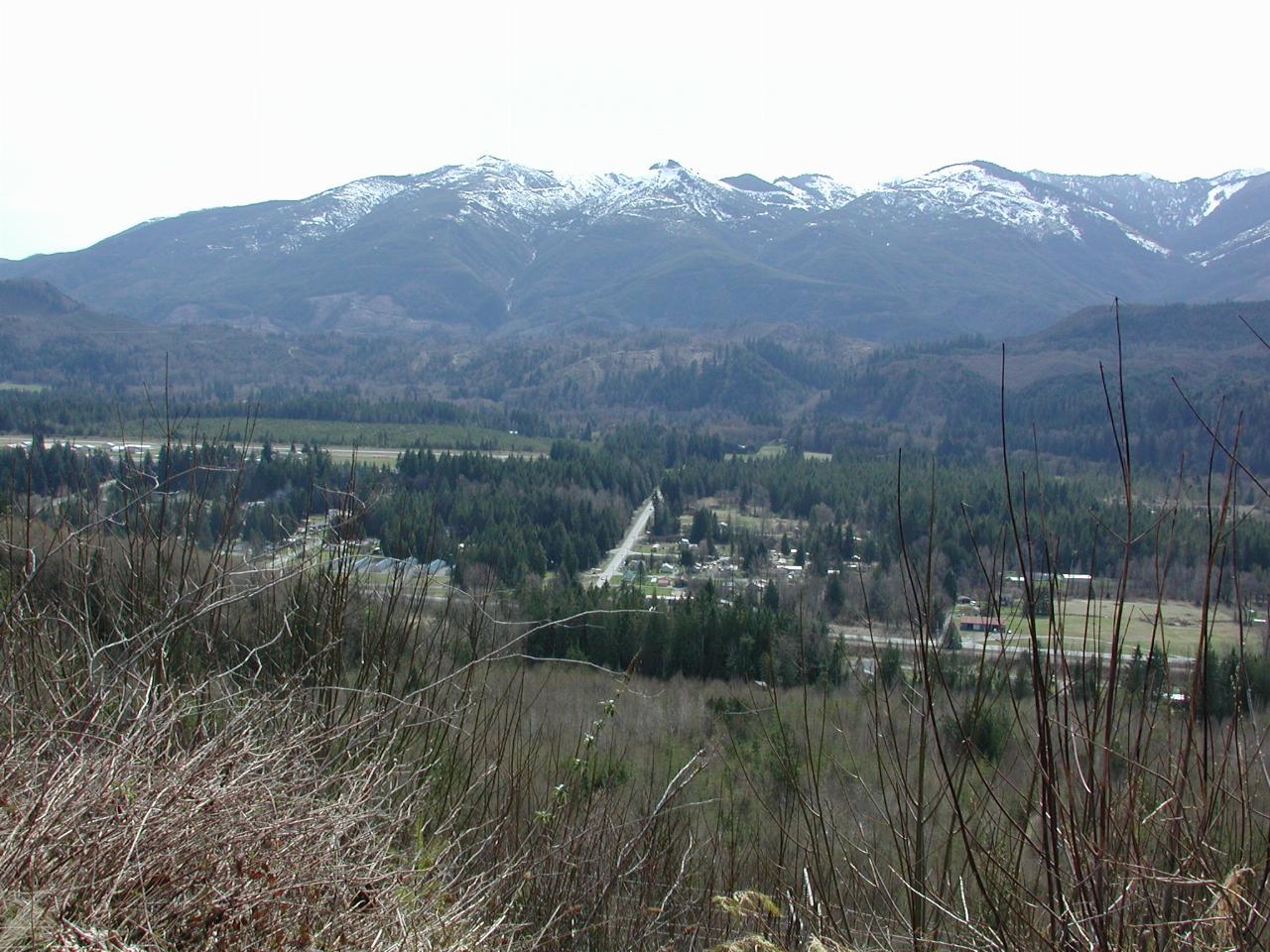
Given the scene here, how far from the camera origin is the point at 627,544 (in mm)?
52031

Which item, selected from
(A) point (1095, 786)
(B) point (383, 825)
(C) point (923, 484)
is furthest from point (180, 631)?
(C) point (923, 484)

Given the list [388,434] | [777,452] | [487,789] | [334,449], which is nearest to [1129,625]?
[487,789]

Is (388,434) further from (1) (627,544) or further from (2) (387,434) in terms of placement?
(1) (627,544)

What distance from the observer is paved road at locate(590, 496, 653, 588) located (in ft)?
141

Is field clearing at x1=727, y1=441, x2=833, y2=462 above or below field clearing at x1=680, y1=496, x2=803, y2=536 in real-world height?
above

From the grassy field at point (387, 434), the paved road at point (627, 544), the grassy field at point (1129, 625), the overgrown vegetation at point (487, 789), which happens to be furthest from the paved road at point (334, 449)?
the overgrown vegetation at point (487, 789)

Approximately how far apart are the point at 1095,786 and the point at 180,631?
4.19 metres

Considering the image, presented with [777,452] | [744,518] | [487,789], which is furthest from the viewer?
[777,452]

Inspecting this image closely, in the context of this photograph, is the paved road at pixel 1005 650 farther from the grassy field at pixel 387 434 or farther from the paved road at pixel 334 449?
the grassy field at pixel 387 434

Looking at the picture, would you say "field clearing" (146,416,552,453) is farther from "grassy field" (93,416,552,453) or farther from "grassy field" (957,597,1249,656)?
"grassy field" (957,597,1249,656)

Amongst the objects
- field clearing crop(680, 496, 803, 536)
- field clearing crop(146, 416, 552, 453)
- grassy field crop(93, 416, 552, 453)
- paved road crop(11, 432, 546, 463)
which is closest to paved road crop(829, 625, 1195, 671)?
field clearing crop(680, 496, 803, 536)

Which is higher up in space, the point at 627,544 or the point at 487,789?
the point at 487,789

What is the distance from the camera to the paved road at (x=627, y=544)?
42841mm

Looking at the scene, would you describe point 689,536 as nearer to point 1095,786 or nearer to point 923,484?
point 923,484
